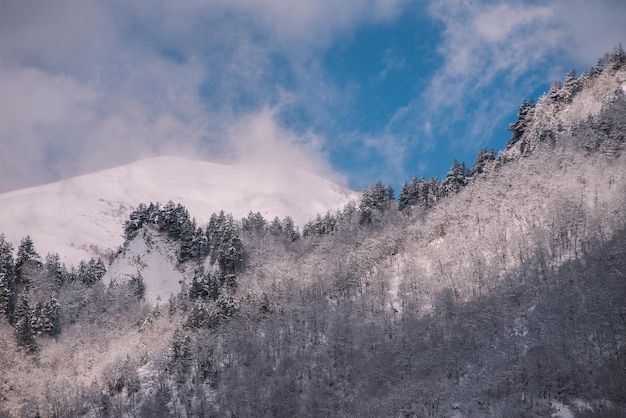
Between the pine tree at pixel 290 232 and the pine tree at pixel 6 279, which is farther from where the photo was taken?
the pine tree at pixel 290 232

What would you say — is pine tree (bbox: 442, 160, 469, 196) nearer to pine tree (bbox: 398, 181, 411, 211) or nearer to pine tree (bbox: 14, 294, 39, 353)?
pine tree (bbox: 398, 181, 411, 211)

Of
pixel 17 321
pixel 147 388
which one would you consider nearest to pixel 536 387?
pixel 147 388

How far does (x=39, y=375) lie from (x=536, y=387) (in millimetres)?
75575

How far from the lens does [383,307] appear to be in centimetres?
9419

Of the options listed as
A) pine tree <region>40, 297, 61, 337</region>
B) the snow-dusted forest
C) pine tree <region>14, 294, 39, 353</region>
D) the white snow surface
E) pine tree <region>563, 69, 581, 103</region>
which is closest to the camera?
the snow-dusted forest

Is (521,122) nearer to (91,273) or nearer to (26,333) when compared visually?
(91,273)

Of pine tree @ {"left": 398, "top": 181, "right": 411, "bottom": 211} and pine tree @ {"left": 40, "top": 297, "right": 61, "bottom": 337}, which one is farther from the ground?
pine tree @ {"left": 398, "top": 181, "right": 411, "bottom": 211}

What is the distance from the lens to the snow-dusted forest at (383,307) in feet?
233

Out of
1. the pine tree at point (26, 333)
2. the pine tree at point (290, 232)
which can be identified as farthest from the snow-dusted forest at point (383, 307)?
the pine tree at point (290, 232)

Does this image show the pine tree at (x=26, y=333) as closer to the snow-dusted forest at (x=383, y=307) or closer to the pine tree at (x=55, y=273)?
the snow-dusted forest at (x=383, y=307)

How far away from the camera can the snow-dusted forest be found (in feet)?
233

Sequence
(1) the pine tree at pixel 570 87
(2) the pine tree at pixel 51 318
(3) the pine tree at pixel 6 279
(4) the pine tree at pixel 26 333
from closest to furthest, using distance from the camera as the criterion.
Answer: (4) the pine tree at pixel 26 333
(2) the pine tree at pixel 51 318
(3) the pine tree at pixel 6 279
(1) the pine tree at pixel 570 87

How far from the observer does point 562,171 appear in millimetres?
105938

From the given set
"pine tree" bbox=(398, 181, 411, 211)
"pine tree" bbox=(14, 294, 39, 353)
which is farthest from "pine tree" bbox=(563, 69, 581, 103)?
"pine tree" bbox=(14, 294, 39, 353)
